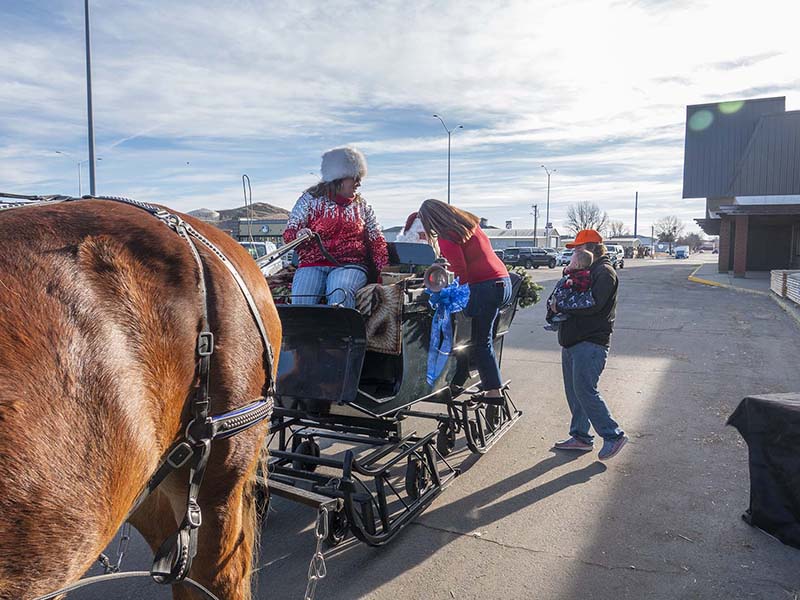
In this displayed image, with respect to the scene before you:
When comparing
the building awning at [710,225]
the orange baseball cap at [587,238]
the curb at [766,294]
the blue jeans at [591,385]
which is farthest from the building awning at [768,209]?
the blue jeans at [591,385]

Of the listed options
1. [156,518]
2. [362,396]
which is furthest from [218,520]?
[362,396]

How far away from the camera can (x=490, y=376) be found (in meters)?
4.91

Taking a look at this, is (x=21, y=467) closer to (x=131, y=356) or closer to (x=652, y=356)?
(x=131, y=356)

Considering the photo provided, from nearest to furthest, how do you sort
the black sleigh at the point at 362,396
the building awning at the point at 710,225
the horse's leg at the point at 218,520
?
1. the horse's leg at the point at 218,520
2. the black sleigh at the point at 362,396
3. the building awning at the point at 710,225

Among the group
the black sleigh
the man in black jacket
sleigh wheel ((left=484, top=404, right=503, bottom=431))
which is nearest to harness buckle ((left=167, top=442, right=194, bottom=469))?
the black sleigh

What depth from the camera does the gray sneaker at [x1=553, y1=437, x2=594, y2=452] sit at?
536 centimetres

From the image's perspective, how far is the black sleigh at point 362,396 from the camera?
3471 millimetres

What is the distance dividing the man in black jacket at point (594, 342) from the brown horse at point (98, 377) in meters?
3.61

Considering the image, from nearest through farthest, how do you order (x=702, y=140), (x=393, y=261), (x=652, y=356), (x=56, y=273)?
(x=56, y=273) → (x=393, y=261) → (x=652, y=356) → (x=702, y=140)

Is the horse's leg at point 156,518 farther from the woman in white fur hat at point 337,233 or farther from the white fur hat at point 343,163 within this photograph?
the white fur hat at point 343,163

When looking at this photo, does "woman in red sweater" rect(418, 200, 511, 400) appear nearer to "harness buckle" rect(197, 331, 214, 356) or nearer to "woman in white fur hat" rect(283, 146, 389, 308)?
"woman in white fur hat" rect(283, 146, 389, 308)

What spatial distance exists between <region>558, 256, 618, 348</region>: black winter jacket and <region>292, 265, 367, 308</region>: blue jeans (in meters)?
2.19

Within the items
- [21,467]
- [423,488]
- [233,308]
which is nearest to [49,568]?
[21,467]

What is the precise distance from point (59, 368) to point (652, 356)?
9.36 meters
